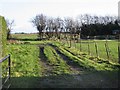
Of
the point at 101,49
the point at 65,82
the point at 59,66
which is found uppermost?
the point at 65,82

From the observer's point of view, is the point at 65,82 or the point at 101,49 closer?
the point at 65,82

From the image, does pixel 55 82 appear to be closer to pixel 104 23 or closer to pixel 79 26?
pixel 79 26

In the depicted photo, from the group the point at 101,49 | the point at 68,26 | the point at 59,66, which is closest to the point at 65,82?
the point at 59,66

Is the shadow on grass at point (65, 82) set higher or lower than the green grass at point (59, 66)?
higher

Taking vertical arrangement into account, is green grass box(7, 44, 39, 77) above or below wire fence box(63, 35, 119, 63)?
above

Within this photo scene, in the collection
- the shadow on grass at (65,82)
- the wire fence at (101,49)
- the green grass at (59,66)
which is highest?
the shadow on grass at (65,82)

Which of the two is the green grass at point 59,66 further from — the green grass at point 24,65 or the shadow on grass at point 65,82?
the shadow on grass at point 65,82

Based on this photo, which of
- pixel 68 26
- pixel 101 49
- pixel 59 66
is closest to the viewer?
pixel 59 66

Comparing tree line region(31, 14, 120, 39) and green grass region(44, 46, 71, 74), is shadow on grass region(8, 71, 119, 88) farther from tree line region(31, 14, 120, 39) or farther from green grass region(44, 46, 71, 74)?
tree line region(31, 14, 120, 39)

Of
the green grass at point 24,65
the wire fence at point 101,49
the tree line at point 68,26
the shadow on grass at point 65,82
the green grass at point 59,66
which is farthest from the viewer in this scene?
the tree line at point 68,26

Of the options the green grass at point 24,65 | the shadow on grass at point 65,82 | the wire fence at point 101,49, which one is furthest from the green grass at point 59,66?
the wire fence at point 101,49

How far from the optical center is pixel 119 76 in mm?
10312

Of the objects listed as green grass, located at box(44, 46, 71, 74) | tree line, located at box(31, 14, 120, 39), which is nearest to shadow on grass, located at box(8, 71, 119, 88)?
green grass, located at box(44, 46, 71, 74)

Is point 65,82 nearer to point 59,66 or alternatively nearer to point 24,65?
point 59,66
